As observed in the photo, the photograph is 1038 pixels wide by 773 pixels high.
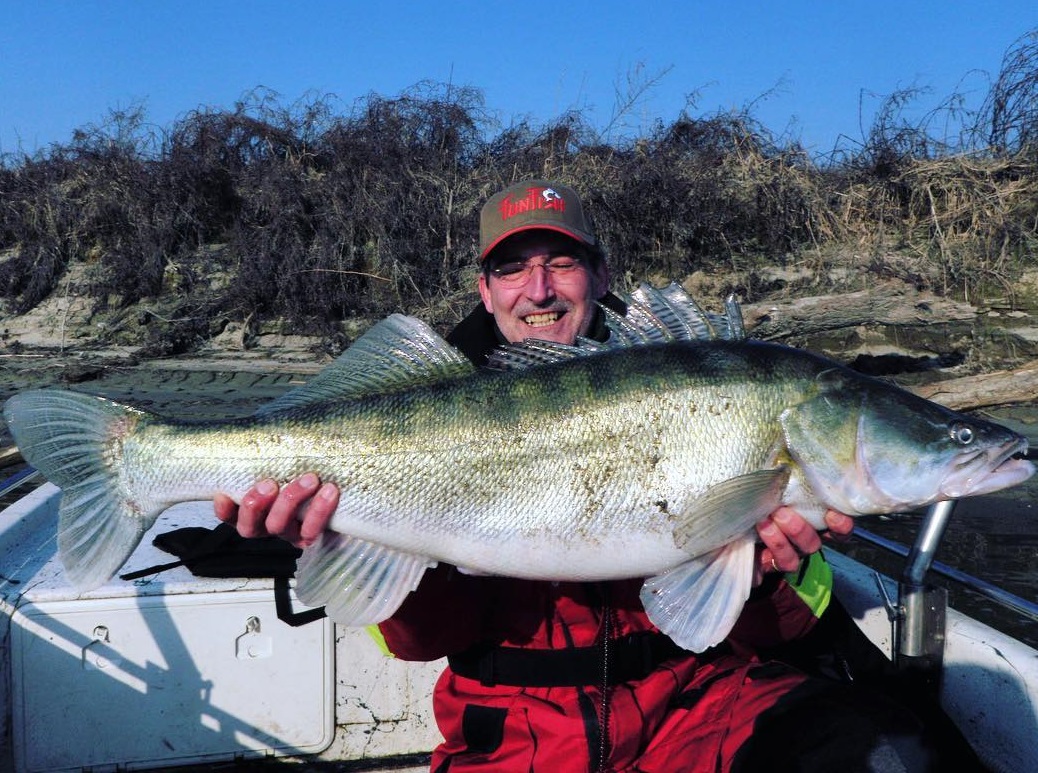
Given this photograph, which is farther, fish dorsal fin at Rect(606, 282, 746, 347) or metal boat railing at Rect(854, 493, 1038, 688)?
metal boat railing at Rect(854, 493, 1038, 688)

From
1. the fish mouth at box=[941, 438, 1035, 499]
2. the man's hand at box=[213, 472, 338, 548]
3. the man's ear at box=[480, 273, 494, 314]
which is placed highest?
the man's ear at box=[480, 273, 494, 314]

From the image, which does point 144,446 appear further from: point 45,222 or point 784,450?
point 45,222

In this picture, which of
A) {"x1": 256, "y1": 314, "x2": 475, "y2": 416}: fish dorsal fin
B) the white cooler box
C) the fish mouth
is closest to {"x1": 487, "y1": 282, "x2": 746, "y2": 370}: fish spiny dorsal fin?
{"x1": 256, "y1": 314, "x2": 475, "y2": 416}: fish dorsal fin

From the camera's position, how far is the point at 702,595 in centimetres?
203

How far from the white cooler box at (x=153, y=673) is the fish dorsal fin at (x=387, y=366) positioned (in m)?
0.84

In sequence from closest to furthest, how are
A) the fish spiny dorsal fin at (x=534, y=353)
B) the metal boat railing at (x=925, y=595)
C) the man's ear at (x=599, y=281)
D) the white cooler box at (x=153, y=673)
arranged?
the fish spiny dorsal fin at (x=534, y=353) → the metal boat railing at (x=925, y=595) → the white cooler box at (x=153, y=673) → the man's ear at (x=599, y=281)

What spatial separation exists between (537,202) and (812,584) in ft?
4.92

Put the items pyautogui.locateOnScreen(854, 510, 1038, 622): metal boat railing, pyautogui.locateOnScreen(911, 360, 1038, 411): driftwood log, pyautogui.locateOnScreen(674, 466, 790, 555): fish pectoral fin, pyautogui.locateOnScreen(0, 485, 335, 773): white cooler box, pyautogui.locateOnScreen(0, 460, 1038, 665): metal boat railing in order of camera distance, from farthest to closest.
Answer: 1. pyautogui.locateOnScreen(911, 360, 1038, 411): driftwood log
2. pyautogui.locateOnScreen(0, 485, 335, 773): white cooler box
3. pyautogui.locateOnScreen(0, 460, 1038, 665): metal boat railing
4. pyautogui.locateOnScreen(854, 510, 1038, 622): metal boat railing
5. pyautogui.locateOnScreen(674, 466, 790, 555): fish pectoral fin

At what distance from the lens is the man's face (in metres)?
3.01

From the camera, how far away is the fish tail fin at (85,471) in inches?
81.7

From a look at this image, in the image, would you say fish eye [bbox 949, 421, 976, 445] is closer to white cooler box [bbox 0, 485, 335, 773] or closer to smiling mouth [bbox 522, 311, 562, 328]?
smiling mouth [bbox 522, 311, 562, 328]

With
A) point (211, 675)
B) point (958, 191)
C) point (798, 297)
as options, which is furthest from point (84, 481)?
point (958, 191)

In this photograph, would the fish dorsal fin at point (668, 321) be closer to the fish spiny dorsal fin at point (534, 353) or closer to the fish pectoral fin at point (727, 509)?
the fish spiny dorsal fin at point (534, 353)

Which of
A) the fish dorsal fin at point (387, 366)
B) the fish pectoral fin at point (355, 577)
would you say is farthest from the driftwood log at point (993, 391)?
the fish pectoral fin at point (355, 577)
